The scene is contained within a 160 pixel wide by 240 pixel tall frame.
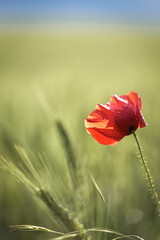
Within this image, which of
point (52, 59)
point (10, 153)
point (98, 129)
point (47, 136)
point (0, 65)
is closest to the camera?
point (98, 129)

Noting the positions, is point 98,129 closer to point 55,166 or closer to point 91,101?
point 55,166

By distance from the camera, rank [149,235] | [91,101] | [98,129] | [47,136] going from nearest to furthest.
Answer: [98,129], [149,235], [47,136], [91,101]

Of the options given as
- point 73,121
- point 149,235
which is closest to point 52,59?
point 73,121

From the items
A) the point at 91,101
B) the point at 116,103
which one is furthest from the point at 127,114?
the point at 91,101

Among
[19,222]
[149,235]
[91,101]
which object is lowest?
[149,235]

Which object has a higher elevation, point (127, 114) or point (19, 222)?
point (127, 114)

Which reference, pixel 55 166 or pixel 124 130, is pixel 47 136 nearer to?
pixel 55 166

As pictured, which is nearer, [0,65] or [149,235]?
[149,235]
